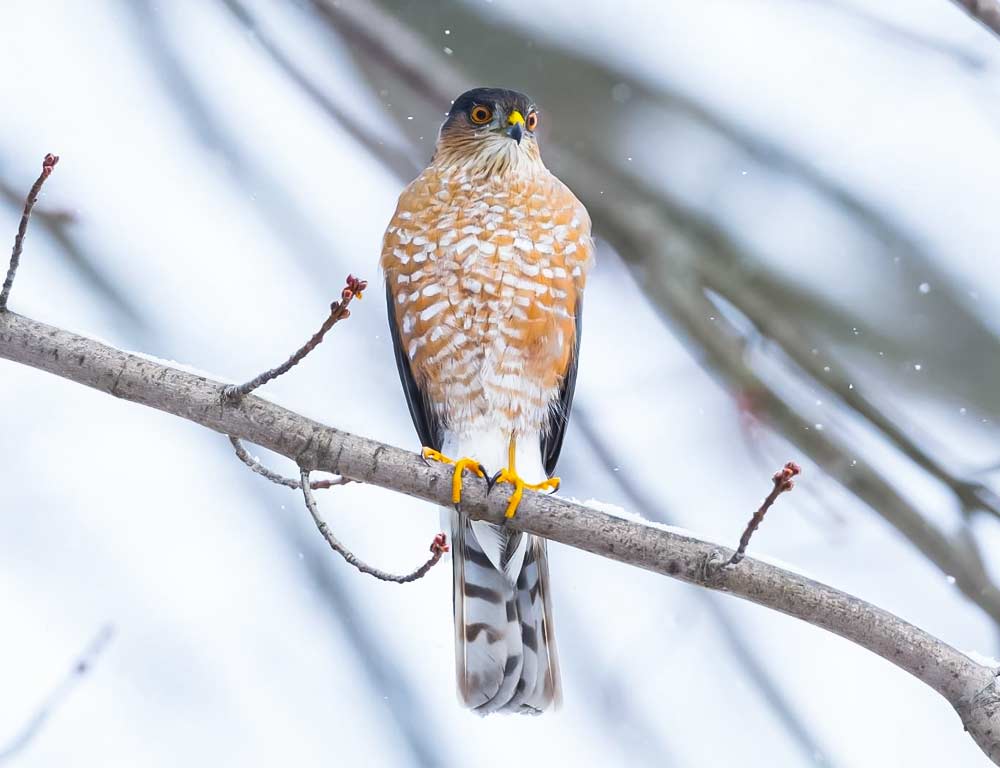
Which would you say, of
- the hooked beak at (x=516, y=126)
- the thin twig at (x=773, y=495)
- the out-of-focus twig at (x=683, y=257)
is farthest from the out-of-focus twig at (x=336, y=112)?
the thin twig at (x=773, y=495)

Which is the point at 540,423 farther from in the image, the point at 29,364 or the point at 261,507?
the point at 261,507

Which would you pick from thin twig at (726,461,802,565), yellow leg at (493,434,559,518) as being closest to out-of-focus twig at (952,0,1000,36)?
thin twig at (726,461,802,565)

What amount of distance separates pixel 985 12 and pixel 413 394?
7.99ft

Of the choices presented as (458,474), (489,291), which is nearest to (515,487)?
(458,474)

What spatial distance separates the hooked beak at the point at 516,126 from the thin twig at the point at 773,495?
6.73ft

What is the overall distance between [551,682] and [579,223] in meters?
1.68

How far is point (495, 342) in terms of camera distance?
4.05 metres

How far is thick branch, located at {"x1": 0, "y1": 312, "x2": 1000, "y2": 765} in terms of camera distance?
279 cm

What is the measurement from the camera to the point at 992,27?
2619 mm

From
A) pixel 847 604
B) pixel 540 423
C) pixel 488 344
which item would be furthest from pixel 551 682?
pixel 847 604

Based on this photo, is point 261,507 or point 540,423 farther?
point 261,507

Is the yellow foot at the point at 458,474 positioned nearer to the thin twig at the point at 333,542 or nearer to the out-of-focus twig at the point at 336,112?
the thin twig at the point at 333,542

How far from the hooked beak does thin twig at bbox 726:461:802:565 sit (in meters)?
2.05

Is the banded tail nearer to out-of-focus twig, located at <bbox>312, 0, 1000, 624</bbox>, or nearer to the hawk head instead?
out-of-focus twig, located at <bbox>312, 0, 1000, 624</bbox>
